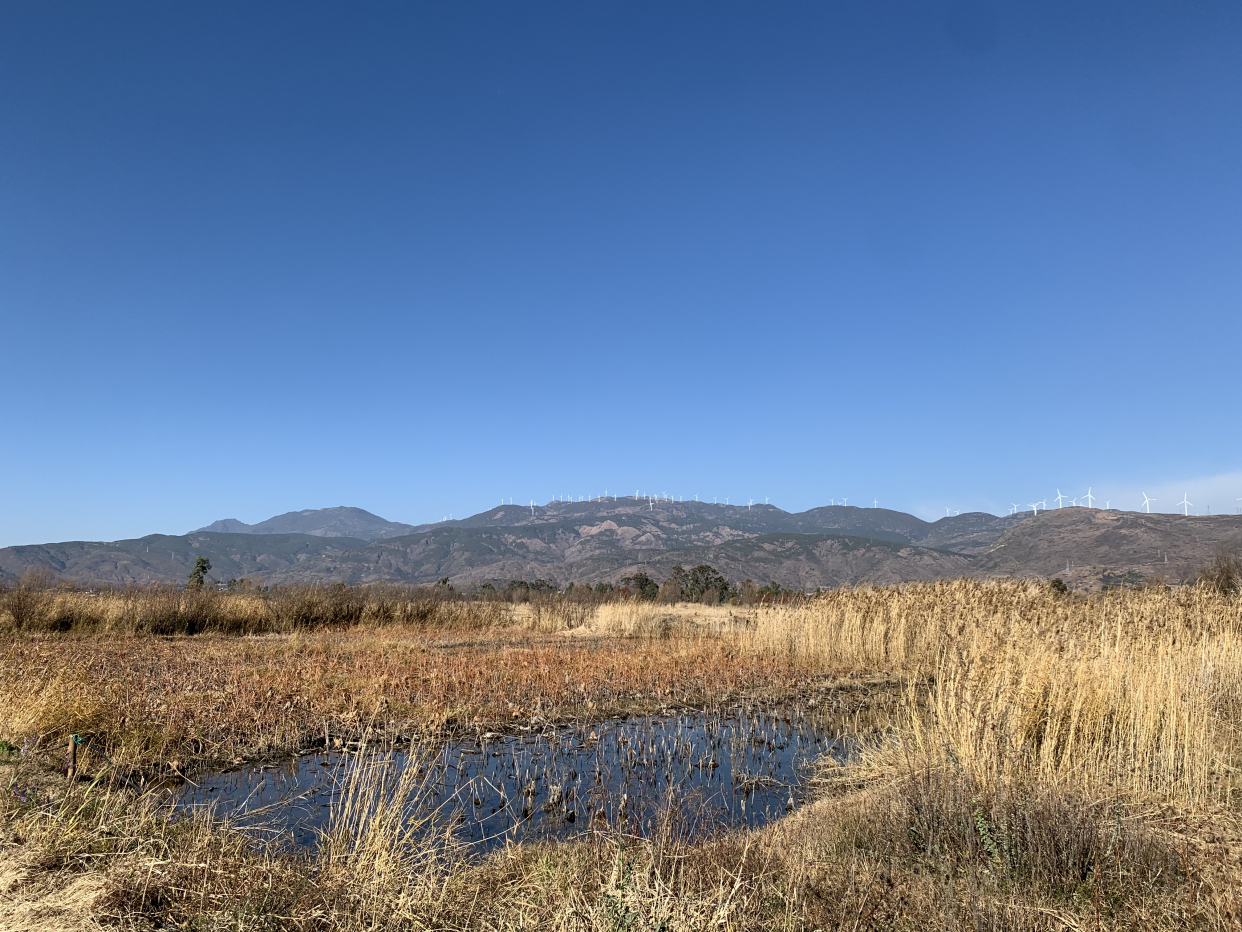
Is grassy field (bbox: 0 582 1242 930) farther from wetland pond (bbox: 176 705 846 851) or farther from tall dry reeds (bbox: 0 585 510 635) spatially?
tall dry reeds (bbox: 0 585 510 635)

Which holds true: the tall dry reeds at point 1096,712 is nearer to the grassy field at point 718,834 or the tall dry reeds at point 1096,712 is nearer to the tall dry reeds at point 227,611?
the grassy field at point 718,834

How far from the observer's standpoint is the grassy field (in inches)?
156

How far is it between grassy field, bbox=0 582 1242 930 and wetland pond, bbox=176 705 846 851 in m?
0.38

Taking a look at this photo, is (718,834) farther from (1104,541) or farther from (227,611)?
(1104,541)

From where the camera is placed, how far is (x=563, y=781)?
7805mm

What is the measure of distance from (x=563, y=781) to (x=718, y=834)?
2.51 meters

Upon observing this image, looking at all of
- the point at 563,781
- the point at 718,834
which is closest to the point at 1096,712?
the point at 718,834

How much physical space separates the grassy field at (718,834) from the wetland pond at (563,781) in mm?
378

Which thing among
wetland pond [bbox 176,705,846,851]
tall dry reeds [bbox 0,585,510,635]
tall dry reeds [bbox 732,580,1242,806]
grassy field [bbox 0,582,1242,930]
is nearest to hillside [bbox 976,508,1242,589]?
tall dry reeds [bbox 0,585,510,635]

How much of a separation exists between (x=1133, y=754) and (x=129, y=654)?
1714 centimetres

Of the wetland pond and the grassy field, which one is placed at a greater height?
the grassy field

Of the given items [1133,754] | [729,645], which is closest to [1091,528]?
[729,645]

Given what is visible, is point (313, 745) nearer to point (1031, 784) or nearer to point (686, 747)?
point (686, 747)

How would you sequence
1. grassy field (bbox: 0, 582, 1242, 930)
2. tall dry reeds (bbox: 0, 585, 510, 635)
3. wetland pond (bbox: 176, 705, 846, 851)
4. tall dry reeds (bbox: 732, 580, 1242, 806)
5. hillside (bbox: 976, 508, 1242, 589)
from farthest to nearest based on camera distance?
hillside (bbox: 976, 508, 1242, 589), tall dry reeds (bbox: 0, 585, 510, 635), tall dry reeds (bbox: 732, 580, 1242, 806), wetland pond (bbox: 176, 705, 846, 851), grassy field (bbox: 0, 582, 1242, 930)
